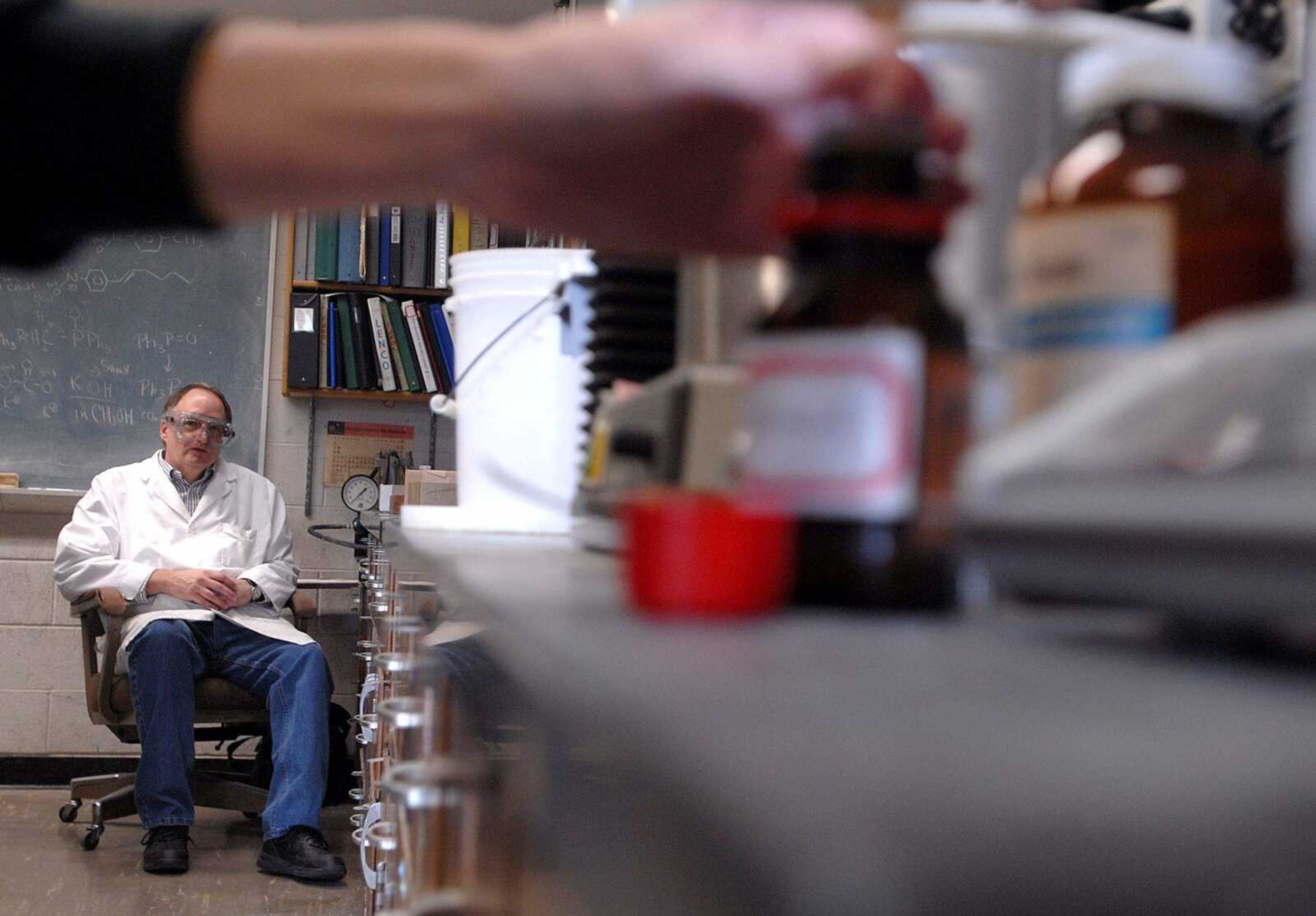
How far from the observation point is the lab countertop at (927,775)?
0.20 m

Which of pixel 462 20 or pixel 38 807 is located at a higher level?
pixel 462 20

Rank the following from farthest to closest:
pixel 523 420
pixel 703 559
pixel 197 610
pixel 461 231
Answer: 1. pixel 461 231
2. pixel 197 610
3. pixel 523 420
4. pixel 703 559

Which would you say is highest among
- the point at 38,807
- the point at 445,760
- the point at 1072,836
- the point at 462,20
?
the point at 462,20

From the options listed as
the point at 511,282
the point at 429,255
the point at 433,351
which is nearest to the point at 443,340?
the point at 433,351

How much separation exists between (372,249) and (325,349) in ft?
1.24

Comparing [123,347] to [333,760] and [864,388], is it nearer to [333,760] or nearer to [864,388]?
[333,760]

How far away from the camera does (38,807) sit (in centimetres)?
410

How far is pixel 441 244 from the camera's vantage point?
455 cm

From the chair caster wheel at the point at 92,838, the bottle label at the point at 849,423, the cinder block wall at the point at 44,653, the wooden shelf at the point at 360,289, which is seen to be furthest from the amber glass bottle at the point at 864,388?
the cinder block wall at the point at 44,653

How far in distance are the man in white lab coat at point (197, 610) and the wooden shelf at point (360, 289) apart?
0.48 metres

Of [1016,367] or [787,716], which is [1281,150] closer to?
[1016,367]

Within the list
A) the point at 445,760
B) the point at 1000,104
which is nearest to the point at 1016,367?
the point at 1000,104

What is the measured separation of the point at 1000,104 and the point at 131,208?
0.47m

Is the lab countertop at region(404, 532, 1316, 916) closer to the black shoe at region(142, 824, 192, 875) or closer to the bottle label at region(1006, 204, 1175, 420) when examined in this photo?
the bottle label at region(1006, 204, 1175, 420)
